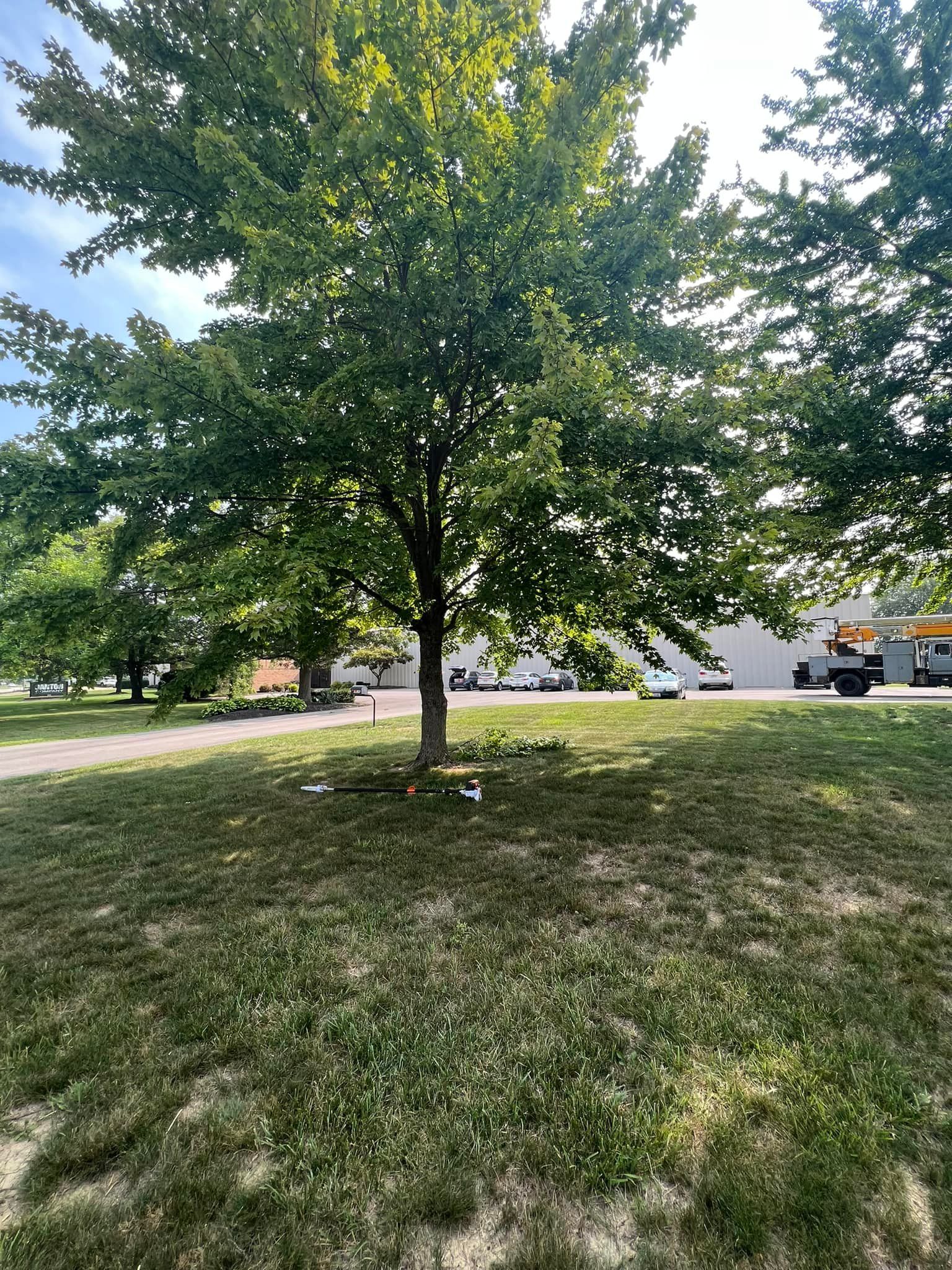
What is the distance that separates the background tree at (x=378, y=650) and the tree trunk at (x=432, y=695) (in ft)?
25.8

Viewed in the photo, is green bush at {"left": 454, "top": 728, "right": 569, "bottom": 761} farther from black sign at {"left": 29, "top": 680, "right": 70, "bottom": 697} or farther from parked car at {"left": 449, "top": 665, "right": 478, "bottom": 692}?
black sign at {"left": 29, "top": 680, "right": 70, "bottom": 697}

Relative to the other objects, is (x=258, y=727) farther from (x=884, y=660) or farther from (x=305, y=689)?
(x=884, y=660)

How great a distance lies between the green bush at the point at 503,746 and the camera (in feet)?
34.3

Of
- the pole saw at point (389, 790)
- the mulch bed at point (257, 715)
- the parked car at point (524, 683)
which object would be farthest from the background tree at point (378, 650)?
the pole saw at point (389, 790)

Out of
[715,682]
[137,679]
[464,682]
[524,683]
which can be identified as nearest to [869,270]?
[715,682]

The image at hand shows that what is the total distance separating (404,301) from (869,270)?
26.6ft

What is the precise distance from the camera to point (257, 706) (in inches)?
956

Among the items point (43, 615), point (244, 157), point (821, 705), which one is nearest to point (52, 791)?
point (43, 615)

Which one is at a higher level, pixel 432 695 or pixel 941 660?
pixel 941 660

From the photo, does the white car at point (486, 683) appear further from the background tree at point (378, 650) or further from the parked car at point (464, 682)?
the background tree at point (378, 650)

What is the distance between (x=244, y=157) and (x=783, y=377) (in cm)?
770

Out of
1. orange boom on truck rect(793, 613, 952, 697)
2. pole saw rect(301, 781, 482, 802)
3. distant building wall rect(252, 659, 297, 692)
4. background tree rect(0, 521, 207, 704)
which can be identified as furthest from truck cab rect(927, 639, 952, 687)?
distant building wall rect(252, 659, 297, 692)

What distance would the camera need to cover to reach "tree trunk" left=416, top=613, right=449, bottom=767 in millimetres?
9102

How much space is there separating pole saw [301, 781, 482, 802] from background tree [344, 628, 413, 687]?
9341 mm
